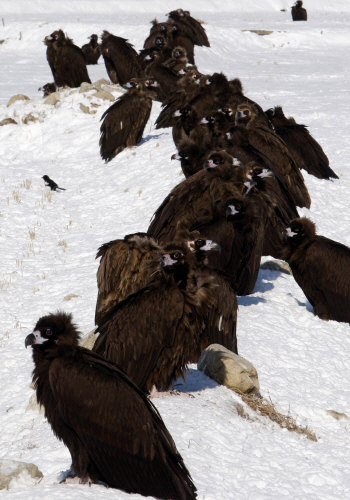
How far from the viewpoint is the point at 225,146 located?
1159cm

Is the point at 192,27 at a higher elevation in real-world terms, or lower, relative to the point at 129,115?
higher

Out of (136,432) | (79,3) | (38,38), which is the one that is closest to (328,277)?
(136,432)

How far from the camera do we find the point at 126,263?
306 inches

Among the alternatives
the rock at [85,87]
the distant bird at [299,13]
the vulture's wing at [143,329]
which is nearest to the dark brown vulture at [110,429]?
the vulture's wing at [143,329]

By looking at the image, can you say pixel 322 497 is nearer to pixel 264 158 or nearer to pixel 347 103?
pixel 264 158

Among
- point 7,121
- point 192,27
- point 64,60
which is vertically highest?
point 192,27

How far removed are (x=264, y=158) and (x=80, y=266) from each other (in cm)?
364

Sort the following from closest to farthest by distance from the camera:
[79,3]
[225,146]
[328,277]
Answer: [328,277] → [225,146] → [79,3]

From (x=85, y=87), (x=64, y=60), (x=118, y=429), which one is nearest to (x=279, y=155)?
(x=118, y=429)

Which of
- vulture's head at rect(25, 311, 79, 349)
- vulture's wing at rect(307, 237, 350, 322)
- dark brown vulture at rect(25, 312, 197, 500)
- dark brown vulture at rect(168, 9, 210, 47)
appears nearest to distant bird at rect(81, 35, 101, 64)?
dark brown vulture at rect(168, 9, 210, 47)

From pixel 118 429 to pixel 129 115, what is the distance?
13000mm

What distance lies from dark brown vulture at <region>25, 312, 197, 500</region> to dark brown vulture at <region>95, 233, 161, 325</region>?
293 cm

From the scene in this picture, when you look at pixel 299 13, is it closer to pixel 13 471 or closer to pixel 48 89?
pixel 48 89

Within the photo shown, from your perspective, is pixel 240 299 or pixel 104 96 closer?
pixel 240 299
